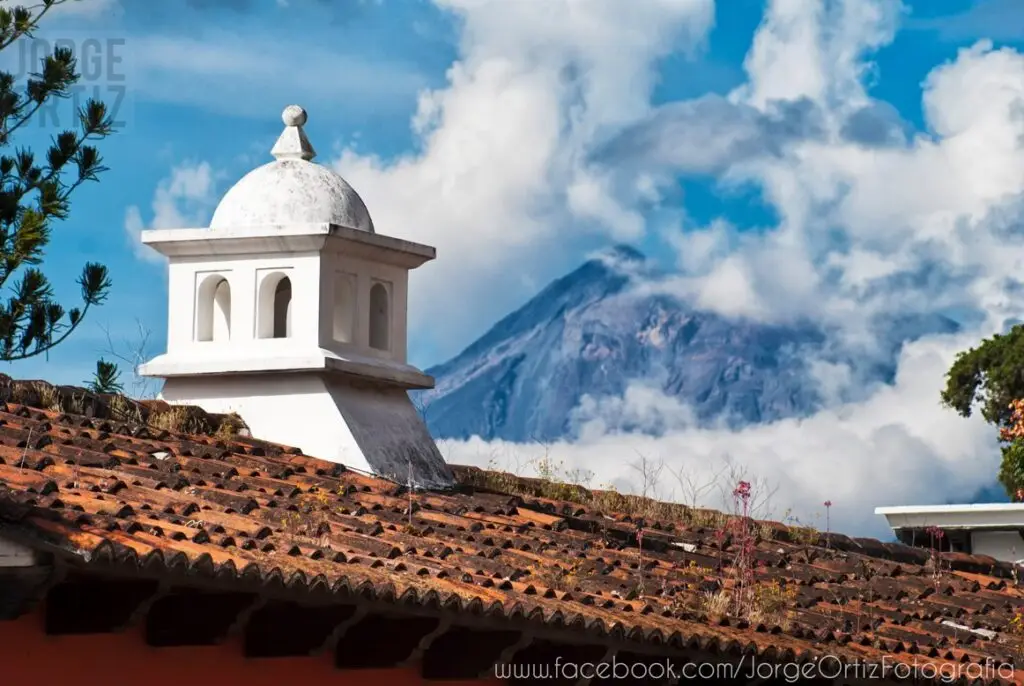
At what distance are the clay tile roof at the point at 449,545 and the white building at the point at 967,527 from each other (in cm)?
409

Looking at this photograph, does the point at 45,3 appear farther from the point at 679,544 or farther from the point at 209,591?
the point at 209,591

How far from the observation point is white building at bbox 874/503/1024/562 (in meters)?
19.8

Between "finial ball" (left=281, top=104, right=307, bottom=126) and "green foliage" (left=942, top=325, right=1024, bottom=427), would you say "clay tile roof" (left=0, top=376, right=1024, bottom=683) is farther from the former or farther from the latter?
"green foliage" (left=942, top=325, right=1024, bottom=427)

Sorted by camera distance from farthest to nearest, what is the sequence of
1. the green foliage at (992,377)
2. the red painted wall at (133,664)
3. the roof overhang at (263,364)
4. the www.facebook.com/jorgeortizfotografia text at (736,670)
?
the green foliage at (992,377), the roof overhang at (263,364), the www.facebook.com/jorgeortizfotografia text at (736,670), the red painted wall at (133,664)

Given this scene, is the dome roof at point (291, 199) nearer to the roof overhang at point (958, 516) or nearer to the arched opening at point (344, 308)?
the arched opening at point (344, 308)

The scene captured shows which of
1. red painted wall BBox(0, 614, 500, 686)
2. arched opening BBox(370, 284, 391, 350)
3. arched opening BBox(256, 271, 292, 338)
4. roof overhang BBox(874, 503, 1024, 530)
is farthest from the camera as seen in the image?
roof overhang BBox(874, 503, 1024, 530)

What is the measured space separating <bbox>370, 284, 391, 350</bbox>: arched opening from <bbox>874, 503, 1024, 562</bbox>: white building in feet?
27.2

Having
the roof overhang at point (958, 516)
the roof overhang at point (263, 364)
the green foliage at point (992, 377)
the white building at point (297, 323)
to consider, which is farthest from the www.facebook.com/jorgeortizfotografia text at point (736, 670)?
the green foliage at point (992, 377)

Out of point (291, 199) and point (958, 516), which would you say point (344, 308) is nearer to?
point (291, 199)

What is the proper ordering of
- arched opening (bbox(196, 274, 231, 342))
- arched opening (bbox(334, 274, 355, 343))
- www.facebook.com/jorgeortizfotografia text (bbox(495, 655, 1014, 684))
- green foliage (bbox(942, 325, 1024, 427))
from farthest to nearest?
green foliage (bbox(942, 325, 1024, 427)), arched opening (bbox(334, 274, 355, 343)), arched opening (bbox(196, 274, 231, 342)), www.facebook.com/jorgeortizfotografia text (bbox(495, 655, 1014, 684))

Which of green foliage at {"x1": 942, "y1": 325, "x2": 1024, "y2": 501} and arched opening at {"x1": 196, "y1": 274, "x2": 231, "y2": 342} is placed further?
green foliage at {"x1": 942, "y1": 325, "x2": 1024, "y2": 501}

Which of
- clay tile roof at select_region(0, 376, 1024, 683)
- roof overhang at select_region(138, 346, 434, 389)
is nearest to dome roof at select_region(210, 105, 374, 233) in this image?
roof overhang at select_region(138, 346, 434, 389)

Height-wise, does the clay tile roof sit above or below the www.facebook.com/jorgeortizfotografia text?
above

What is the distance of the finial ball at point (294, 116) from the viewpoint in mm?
14414
